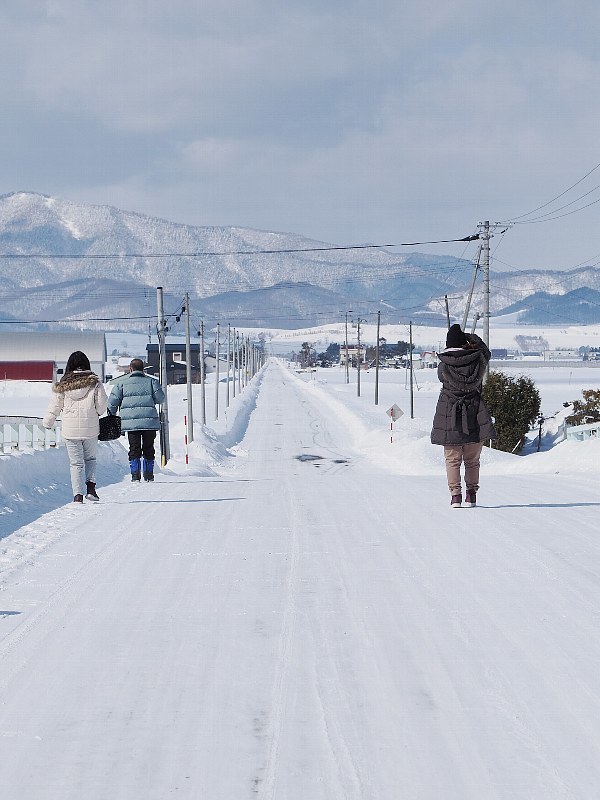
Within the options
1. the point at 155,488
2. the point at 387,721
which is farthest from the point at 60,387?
the point at 387,721

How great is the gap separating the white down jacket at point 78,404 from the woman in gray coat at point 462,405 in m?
3.78

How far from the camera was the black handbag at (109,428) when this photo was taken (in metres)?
11.4

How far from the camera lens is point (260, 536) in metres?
7.86

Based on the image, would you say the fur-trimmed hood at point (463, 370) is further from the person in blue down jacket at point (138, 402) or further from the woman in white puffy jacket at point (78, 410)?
the person in blue down jacket at point (138, 402)

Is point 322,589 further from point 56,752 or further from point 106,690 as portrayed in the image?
point 56,752

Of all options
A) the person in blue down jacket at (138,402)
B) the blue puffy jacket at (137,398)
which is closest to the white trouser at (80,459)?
the person in blue down jacket at (138,402)

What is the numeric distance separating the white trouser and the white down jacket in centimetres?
10

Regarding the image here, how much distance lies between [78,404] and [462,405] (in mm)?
4243

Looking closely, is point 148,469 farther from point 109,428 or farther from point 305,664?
point 305,664

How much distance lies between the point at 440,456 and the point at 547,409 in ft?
129

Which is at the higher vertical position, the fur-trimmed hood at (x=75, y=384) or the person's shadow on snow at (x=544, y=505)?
the fur-trimmed hood at (x=75, y=384)

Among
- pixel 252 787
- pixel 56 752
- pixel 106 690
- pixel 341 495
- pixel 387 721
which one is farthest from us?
A: pixel 341 495

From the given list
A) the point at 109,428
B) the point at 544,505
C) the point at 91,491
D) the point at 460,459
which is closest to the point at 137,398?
the point at 109,428

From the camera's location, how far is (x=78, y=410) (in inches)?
402
